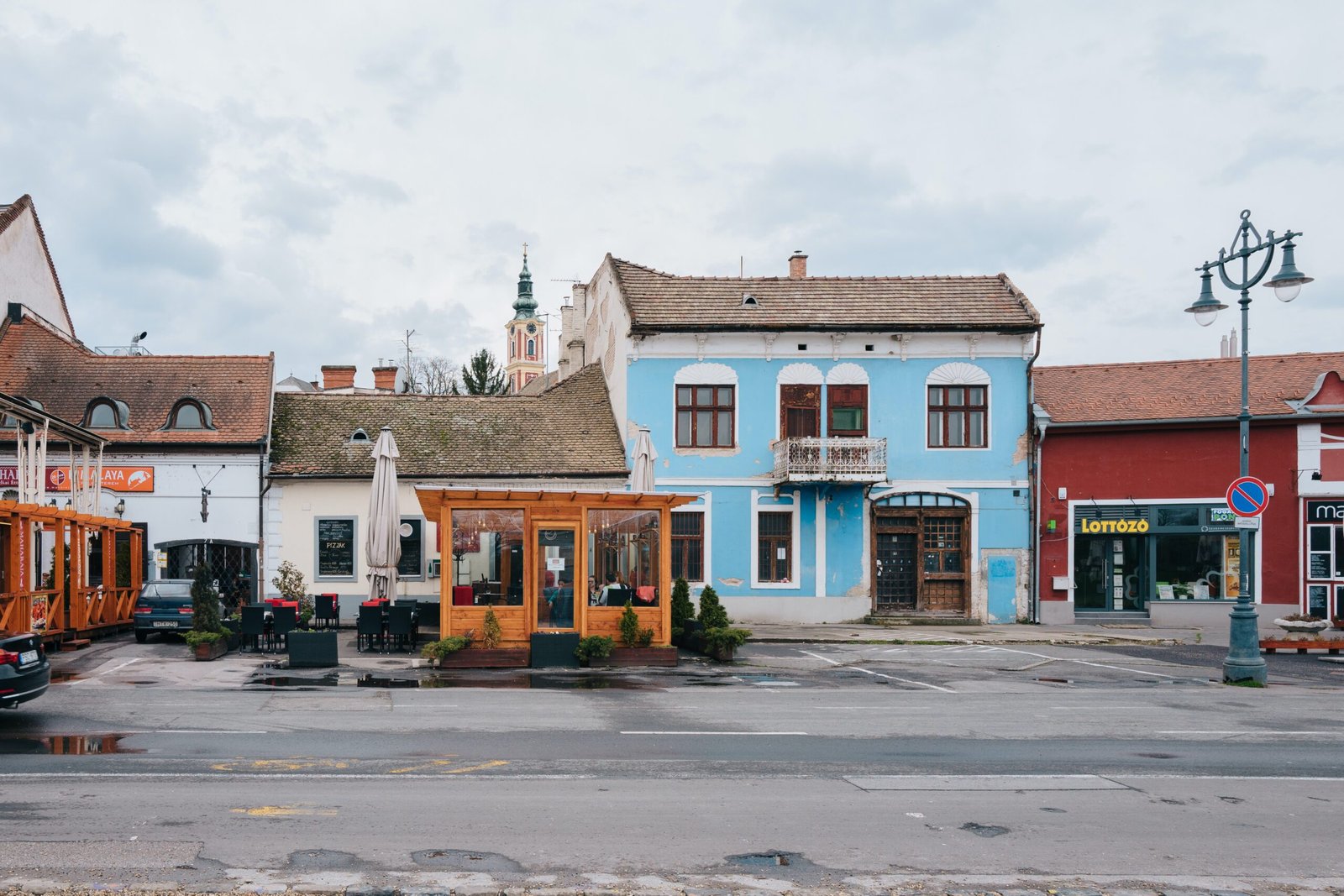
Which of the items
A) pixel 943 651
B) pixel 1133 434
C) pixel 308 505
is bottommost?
pixel 943 651

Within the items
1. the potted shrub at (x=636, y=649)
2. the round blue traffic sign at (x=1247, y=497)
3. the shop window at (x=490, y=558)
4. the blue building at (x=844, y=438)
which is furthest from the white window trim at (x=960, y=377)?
the shop window at (x=490, y=558)

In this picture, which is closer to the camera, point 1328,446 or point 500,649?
point 500,649

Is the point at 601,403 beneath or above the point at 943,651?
above

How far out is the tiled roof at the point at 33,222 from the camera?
102ft

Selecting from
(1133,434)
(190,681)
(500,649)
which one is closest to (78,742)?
(190,681)

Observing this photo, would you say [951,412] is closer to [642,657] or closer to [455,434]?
[455,434]

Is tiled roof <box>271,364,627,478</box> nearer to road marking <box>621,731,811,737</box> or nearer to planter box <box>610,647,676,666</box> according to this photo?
planter box <box>610,647,676,666</box>

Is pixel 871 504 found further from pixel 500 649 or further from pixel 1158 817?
pixel 1158 817

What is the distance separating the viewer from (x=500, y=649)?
19297 millimetres

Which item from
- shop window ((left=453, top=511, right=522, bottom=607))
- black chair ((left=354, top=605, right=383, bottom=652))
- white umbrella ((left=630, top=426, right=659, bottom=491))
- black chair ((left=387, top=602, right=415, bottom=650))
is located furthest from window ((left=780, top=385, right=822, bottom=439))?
black chair ((left=354, top=605, right=383, bottom=652))

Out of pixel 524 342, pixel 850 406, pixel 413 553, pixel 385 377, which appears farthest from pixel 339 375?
pixel 524 342

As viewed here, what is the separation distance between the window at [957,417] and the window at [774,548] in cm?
449

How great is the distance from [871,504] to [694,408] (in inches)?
208

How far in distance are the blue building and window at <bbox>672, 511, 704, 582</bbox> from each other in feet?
0.14
